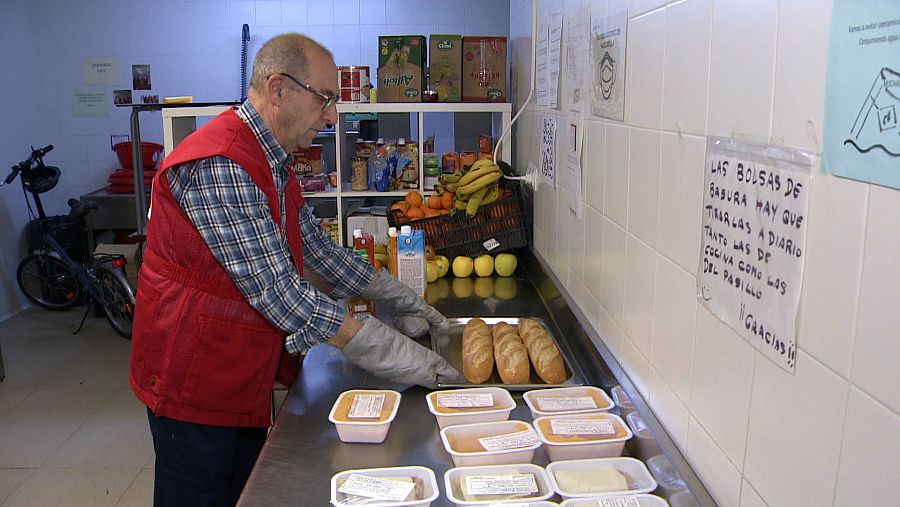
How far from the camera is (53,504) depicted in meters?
3.02

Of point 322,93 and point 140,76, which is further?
point 140,76

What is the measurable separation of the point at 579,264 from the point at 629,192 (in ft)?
1.69

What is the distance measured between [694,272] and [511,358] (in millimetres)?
693

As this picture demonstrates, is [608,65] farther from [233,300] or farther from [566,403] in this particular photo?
[233,300]

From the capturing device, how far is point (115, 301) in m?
5.00

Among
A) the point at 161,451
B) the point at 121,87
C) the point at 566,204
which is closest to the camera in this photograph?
the point at 161,451

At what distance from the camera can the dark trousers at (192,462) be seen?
5.84ft

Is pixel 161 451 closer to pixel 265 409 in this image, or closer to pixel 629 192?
pixel 265 409

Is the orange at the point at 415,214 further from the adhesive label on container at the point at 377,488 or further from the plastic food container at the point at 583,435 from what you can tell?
the adhesive label on container at the point at 377,488

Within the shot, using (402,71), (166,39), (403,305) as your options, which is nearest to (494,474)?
(403,305)

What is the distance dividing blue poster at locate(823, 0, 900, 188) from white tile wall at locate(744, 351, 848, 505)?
23 cm

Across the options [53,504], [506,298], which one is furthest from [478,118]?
[53,504]

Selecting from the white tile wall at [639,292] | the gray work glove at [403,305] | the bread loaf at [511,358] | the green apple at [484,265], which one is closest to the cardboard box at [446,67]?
the green apple at [484,265]

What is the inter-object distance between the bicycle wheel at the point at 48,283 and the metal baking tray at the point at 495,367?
4170 mm
